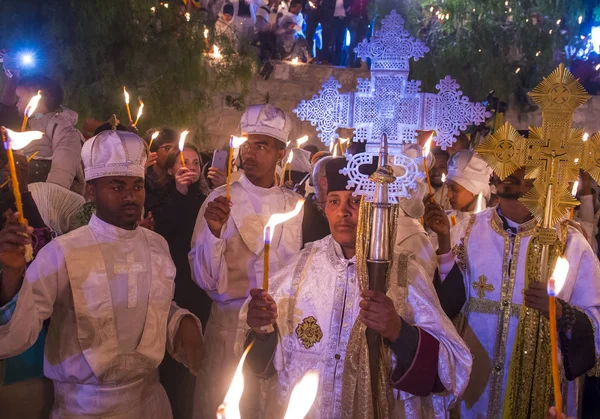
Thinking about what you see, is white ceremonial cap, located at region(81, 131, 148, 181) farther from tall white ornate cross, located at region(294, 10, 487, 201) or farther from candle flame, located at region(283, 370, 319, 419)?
candle flame, located at region(283, 370, 319, 419)

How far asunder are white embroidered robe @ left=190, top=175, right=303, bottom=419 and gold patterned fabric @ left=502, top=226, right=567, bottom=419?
64.0 inches

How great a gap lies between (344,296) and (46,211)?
7.67 feet

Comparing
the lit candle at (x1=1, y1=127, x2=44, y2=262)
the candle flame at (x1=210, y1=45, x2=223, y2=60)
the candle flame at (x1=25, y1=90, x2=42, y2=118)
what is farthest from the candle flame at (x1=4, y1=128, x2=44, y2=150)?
the candle flame at (x1=210, y1=45, x2=223, y2=60)

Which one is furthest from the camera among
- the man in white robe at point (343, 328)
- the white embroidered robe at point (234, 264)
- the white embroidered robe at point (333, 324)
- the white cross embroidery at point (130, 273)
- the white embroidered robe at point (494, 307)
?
the white embroidered robe at point (234, 264)

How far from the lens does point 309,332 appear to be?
3.28m

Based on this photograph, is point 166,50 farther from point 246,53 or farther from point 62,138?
point 62,138

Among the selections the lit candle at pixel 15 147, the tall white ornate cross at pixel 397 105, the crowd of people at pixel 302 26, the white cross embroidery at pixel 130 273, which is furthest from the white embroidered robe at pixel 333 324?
the crowd of people at pixel 302 26

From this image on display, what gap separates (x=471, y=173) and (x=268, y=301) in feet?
12.9

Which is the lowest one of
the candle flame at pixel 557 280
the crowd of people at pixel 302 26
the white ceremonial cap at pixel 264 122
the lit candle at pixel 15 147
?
the candle flame at pixel 557 280

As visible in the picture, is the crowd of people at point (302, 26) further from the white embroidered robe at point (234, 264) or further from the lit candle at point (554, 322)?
the lit candle at point (554, 322)

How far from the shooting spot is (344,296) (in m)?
3.27

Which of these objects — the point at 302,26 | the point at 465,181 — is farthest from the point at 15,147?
the point at 302,26

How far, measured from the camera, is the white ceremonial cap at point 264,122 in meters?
4.59

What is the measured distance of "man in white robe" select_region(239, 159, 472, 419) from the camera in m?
Result: 2.96
